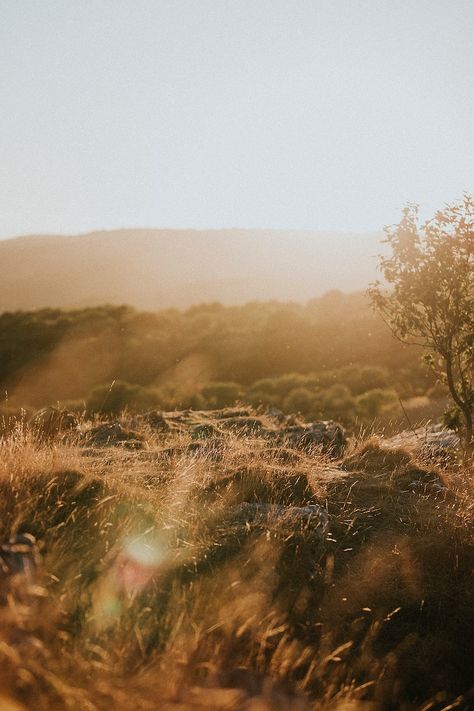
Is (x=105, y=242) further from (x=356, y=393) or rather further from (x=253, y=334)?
(x=356, y=393)

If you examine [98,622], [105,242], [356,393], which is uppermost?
[105,242]

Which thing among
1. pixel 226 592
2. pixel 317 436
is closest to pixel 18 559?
pixel 226 592

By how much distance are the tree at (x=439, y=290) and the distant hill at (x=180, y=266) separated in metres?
104

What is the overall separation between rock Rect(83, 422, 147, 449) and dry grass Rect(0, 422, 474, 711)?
1.97m

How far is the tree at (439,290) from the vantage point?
8.84m

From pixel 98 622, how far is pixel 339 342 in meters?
31.0

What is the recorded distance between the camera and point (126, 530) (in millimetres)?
4938

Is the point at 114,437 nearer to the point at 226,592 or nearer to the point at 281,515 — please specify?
the point at 281,515

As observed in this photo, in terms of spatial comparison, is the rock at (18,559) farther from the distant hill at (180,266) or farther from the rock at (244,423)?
the distant hill at (180,266)

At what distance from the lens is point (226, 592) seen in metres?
4.55

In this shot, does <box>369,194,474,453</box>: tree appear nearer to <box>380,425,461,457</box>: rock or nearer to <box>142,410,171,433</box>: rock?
<box>380,425,461,457</box>: rock

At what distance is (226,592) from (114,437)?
18.9 ft

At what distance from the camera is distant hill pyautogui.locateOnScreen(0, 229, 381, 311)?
12559 cm

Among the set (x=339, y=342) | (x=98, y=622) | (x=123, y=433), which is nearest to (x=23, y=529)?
(x=98, y=622)
